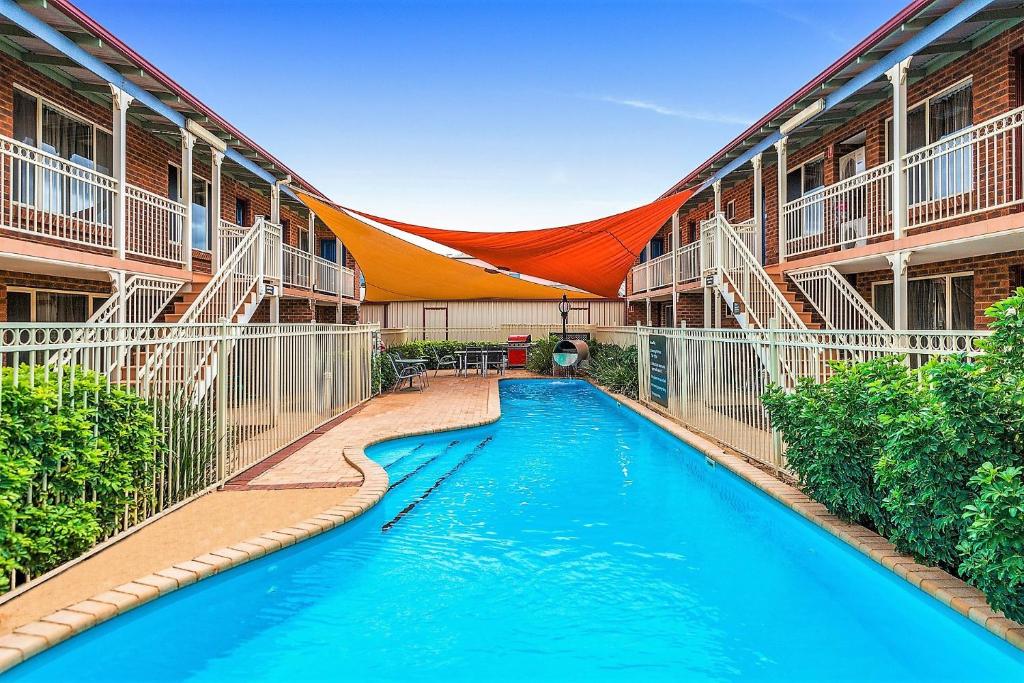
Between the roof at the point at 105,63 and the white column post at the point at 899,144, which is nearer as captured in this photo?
the roof at the point at 105,63

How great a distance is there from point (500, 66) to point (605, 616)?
2142cm

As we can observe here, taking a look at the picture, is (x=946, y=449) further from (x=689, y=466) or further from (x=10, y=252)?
(x=10, y=252)

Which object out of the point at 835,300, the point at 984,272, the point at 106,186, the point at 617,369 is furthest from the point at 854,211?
the point at 106,186

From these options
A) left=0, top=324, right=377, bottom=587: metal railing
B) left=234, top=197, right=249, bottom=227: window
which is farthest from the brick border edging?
left=234, top=197, right=249, bottom=227: window

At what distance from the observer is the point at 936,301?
38.5ft

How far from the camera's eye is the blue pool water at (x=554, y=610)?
3510 millimetres

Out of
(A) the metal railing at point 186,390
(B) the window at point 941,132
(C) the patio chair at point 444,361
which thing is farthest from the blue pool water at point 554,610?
(C) the patio chair at point 444,361

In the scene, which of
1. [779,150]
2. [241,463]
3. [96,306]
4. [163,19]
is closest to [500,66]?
[163,19]

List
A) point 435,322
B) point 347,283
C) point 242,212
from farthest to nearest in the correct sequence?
point 435,322 → point 347,283 → point 242,212

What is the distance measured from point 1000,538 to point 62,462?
5211 millimetres

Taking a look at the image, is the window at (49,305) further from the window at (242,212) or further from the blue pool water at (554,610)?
the blue pool water at (554,610)

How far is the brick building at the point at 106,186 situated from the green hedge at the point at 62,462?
4.56m

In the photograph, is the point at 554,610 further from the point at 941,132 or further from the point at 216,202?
the point at 216,202

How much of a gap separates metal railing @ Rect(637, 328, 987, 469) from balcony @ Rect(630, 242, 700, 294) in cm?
468
